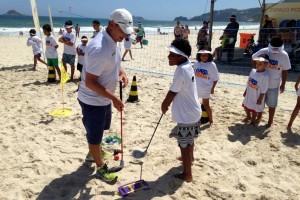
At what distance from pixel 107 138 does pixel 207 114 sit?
6.65 ft

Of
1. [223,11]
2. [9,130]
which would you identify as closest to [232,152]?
[9,130]

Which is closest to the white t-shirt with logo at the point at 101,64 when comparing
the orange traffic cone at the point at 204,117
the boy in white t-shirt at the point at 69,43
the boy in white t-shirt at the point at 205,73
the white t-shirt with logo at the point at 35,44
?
the boy in white t-shirt at the point at 205,73

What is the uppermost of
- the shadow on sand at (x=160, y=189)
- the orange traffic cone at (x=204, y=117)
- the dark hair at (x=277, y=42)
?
the dark hair at (x=277, y=42)

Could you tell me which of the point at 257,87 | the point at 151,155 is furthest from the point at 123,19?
the point at 257,87

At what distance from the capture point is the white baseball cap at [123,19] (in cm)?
306

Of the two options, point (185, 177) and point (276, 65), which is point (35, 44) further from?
point (185, 177)

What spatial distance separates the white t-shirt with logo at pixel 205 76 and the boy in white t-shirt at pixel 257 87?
2.24 ft

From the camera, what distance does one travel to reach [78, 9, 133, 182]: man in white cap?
3.07m

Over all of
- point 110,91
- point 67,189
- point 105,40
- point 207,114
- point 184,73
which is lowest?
point 67,189

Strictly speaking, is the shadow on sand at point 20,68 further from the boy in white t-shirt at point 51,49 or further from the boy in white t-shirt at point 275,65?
the boy in white t-shirt at point 275,65

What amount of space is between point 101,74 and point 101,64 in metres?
0.22

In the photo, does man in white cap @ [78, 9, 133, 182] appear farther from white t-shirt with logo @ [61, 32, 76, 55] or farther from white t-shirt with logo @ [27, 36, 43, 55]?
white t-shirt with logo @ [27, 36, 43, 55]

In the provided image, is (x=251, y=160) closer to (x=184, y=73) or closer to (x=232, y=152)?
(x=232, y=152)

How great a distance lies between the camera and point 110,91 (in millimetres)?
3457
